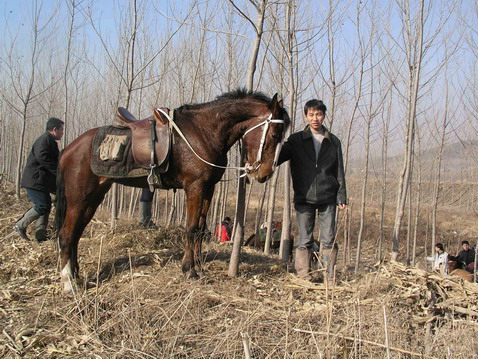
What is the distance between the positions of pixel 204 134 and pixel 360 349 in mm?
2390

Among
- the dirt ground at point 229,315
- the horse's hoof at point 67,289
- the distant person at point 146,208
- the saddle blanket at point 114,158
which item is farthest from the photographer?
the distant person at point 146,208

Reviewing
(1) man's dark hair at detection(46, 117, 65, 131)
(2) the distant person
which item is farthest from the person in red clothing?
(1) man's dark hair at detection(46, 117, 65, 131)

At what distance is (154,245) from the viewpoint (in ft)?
17.4

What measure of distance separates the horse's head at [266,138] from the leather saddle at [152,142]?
33.5 inches

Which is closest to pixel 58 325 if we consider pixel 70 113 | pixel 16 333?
pixel 16 333

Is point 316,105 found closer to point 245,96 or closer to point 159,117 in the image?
point 245,96

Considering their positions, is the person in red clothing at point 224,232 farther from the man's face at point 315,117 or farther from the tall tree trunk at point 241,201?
the man's face at point 315,117

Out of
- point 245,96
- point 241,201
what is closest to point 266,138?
point 245,96

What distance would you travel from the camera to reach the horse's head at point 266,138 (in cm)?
379

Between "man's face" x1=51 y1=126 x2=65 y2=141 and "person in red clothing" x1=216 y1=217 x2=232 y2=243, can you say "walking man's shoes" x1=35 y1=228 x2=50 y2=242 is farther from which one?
"person in red clothing" x1=216 y1=217 x2=232 y2=243

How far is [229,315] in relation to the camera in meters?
3.36

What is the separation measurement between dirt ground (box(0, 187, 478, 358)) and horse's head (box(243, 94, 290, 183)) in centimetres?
119

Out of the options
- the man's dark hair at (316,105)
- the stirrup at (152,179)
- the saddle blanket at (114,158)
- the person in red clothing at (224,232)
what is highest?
the man's dark hair at (316,105)

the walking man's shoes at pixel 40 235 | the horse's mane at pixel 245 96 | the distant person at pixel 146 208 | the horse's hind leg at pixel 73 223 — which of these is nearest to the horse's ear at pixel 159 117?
the horse's mane at pixel 245 96
